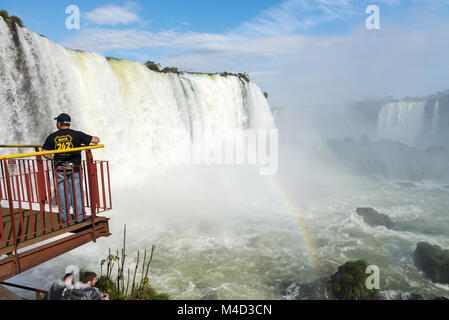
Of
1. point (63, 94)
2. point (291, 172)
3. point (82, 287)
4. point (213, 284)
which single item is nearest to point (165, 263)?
point (213, 284)

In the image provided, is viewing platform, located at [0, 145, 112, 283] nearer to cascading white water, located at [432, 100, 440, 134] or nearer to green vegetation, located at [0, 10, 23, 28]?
green vegetation, located at [0, 10, 23, 28]

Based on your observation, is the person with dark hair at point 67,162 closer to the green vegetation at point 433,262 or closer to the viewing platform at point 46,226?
the viewing platform at point 46,226

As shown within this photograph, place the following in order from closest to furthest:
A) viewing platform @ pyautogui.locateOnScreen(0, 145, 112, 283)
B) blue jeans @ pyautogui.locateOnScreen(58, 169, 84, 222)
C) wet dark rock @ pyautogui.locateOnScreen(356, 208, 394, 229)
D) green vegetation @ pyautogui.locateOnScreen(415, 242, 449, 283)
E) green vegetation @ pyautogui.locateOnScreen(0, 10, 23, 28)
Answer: viewing platform @ pyautogui.locateOnScreen(0, 145, 112, 283) < blue jeans @ pyautogui.locateOnScreen(58, 169, 84, 222) < green vegetation @ pyautogui.locateOnScreen(415, 242, 449, 283) < green vegetation @ pyautogui.locateOnScreen(0, 10, 23, 28) < wet dark rock @ pyautogui.locateOnScreen(356, 208, 394, 229)

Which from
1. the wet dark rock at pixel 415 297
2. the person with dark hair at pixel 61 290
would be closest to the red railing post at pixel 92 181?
the person with dark hair at pixel 61 290

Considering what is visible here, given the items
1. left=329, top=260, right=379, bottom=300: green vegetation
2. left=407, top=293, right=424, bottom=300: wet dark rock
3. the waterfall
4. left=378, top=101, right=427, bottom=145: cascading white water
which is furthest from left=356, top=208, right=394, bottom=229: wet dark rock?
left=378, top=101, right=427, bottom=145: cascading white water
